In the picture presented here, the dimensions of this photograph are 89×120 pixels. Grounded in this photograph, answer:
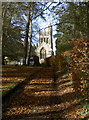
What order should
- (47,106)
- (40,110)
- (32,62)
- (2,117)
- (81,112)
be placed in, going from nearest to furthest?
1. (2,117)
2. (81,112)
3. (40,110)
4. (47,106)
5. (32,62)

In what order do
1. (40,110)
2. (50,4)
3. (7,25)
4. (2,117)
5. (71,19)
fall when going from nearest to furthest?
(71,19), (2,117), (40,110), (50,4), (7,25)

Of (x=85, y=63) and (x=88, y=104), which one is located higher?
(x=85, y=63)

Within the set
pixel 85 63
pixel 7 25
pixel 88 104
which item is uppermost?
pixel 7 25

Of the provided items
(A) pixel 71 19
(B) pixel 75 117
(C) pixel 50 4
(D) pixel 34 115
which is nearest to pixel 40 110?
(D) pixel 34 115

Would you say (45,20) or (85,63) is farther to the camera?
(45,20)

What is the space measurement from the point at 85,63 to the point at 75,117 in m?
1.37

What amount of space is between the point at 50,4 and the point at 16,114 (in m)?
3.77

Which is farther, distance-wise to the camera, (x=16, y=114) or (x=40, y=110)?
(x=40, y=110)

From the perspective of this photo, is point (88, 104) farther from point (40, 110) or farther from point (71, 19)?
point (71, 19)

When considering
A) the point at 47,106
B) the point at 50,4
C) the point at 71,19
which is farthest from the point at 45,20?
the point at 47,106

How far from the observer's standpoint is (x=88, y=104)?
314 centimetres

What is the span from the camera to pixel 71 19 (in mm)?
2504

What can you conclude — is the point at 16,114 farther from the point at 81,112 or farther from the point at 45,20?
the point at 45,20

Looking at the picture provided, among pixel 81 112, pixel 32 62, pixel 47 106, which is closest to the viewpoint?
pixel 81 112
